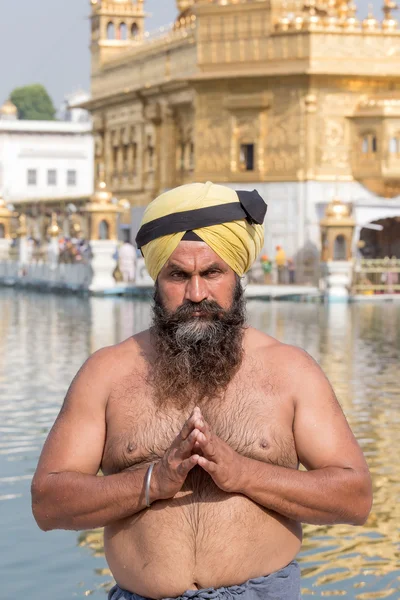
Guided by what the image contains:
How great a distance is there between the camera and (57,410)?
36.2 feet

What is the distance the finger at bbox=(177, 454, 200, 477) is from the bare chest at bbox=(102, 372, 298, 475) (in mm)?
216

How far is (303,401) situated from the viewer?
10.7 ft

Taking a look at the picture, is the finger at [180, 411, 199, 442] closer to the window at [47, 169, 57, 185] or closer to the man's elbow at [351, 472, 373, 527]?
the man's elbow at [351, 472, 373, 527]

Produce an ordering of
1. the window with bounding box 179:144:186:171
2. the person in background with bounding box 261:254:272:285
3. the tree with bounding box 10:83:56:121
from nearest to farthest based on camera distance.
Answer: the person in background with bounding box 261:254:272:285, the window with bounding box 179:144:186:171, the tree with bounding box 10:83:56:121

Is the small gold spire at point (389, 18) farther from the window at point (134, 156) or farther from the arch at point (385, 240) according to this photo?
the window at point (134, 156)

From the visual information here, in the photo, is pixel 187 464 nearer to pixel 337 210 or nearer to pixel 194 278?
pixel 194 278

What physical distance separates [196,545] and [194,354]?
42 cm

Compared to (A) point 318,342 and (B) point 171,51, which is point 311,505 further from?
(B) point 171,51

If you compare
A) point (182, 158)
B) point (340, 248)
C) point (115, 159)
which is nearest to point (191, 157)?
point (182, 158)

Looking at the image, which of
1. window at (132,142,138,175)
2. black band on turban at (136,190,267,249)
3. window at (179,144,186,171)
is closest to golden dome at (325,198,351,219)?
window at (179,144,186,171)

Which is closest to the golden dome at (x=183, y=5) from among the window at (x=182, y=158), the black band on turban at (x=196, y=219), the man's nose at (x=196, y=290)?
the window at (x=182, y=158)

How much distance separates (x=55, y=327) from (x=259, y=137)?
17.0 m

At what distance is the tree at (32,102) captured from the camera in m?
117

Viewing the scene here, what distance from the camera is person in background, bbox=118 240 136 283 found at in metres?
34.1
